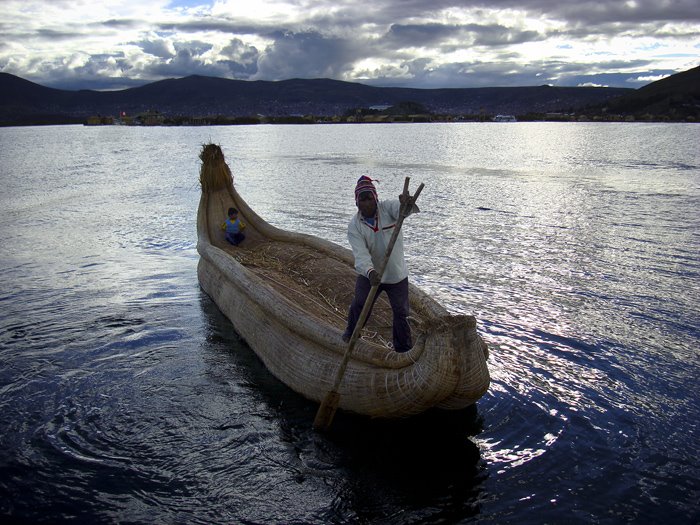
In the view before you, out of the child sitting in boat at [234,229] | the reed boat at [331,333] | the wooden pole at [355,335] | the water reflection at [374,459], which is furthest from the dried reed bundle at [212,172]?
the wooden pole at [355,335]

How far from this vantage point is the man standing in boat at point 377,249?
6270 millimetres

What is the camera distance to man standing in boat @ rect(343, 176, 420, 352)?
6270mm

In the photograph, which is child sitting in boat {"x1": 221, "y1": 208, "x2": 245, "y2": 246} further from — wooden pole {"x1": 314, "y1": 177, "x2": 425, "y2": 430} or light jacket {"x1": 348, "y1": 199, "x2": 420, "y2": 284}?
wooden pole {"x1": 314, "y1": 177, "x2": 425, "y2": 430}

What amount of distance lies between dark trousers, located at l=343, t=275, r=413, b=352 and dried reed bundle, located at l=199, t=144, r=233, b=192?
891 centimetres

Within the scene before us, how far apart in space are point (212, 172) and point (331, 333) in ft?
29.3

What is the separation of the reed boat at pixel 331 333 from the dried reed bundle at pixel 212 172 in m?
1.97

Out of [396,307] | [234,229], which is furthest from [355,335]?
[234,229]

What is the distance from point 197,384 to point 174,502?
2466 millimetres

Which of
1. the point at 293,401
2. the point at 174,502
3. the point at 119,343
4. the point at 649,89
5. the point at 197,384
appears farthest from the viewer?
the point at 649,89

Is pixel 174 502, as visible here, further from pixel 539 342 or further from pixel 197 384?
pixel 539 342

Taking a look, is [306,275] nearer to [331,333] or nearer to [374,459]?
[331,333]

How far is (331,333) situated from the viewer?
22.2 ft

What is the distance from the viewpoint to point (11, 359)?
8570 mm

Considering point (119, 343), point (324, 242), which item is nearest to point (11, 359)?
point (119, 343)
